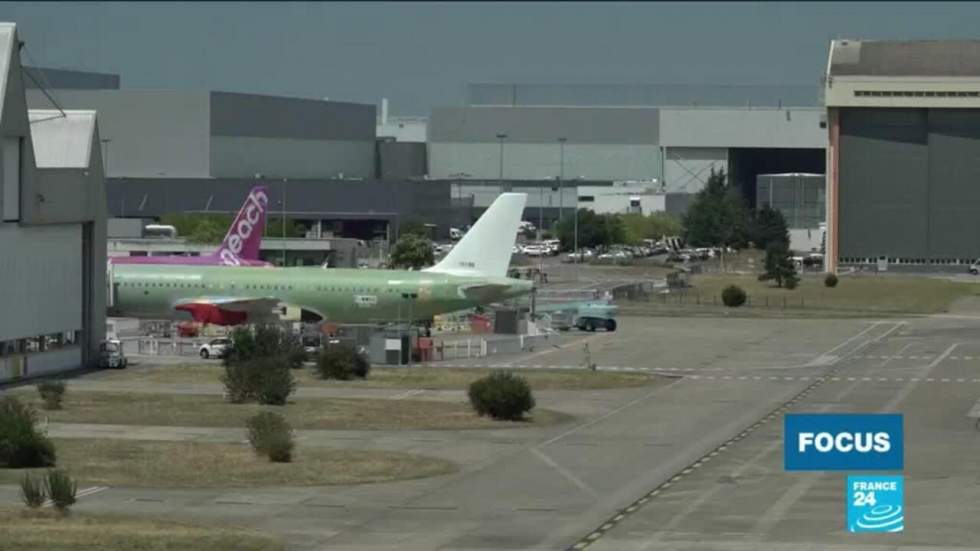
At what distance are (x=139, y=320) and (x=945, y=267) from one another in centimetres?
9430

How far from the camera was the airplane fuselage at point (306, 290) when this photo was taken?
92.6 m

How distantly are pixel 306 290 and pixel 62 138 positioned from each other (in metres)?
21.3

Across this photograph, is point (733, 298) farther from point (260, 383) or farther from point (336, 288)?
point (260, 383)

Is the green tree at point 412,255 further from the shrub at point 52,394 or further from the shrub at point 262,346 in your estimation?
the shrub at point 52,394

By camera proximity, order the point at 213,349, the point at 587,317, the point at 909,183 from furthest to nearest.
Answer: the point at 909,183, the point at 587,317, the point at 213,349

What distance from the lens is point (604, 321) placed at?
102812 millimetres

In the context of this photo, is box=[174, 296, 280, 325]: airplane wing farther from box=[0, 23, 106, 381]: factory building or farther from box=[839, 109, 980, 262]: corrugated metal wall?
box=[839, 109, 980, 262]: corrugated metal wall

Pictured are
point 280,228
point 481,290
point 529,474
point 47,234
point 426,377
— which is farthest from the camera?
point 280,228

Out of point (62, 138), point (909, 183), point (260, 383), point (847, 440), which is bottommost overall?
point (260, 383)

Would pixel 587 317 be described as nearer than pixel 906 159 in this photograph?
Yes

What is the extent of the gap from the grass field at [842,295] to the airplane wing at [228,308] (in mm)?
34747

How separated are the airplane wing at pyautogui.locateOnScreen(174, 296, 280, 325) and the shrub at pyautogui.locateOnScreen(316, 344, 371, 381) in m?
21.2

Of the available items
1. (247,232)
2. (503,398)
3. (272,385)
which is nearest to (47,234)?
(272,385)

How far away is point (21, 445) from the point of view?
45062mm
